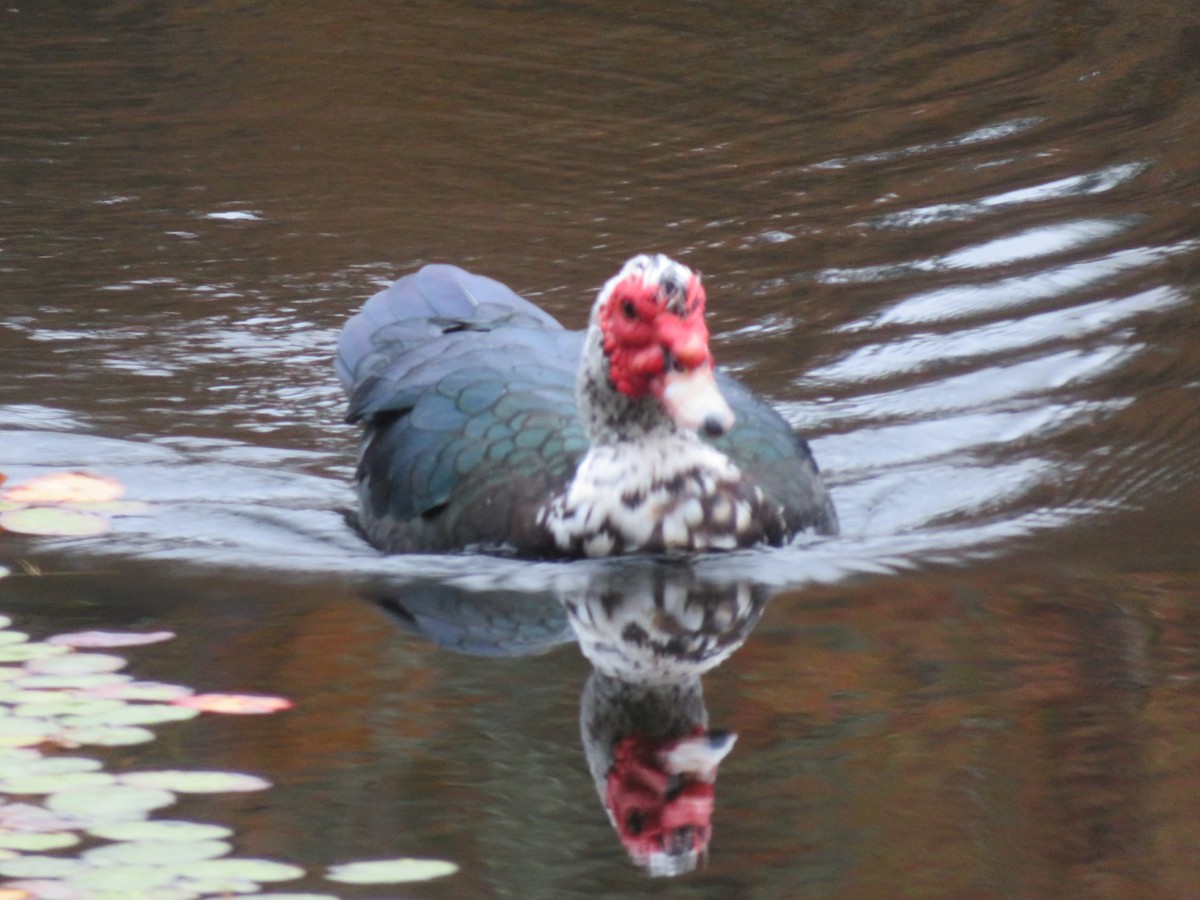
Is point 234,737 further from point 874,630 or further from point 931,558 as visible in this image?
point 931,558

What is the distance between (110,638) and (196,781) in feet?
3.66

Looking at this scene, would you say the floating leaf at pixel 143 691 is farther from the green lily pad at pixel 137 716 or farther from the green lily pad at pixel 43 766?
the green lily pad at pixel 43 766

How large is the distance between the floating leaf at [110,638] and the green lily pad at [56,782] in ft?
3.23

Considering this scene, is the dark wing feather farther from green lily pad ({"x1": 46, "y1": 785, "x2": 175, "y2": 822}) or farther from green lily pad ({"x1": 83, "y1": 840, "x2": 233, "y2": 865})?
green lily pad ({"x1": 83, "y1": 840, "x2": 233, "y2": 865})

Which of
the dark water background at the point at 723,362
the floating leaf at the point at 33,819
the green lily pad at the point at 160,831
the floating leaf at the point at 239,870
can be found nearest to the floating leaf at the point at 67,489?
the dark water background at the point at 723,362

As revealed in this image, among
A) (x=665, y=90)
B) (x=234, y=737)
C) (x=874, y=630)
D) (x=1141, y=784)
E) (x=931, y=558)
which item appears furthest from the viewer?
(x=665, y=90)

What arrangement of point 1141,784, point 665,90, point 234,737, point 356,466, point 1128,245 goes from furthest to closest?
1. point 665,90
2. point 1128,245
3. point 356,466
4. point 234,737
5. point 1141,784

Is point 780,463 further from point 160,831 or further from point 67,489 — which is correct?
point 160,831

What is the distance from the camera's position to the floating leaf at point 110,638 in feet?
17.1

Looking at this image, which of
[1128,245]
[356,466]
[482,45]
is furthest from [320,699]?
[482,45]

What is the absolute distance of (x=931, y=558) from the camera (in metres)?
6.19

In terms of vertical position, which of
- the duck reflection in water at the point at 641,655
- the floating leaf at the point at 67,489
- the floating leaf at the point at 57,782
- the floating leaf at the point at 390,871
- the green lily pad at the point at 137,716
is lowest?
the duck reflection in water at the point at 641,655

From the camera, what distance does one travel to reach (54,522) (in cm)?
660

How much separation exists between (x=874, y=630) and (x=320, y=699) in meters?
1.48
